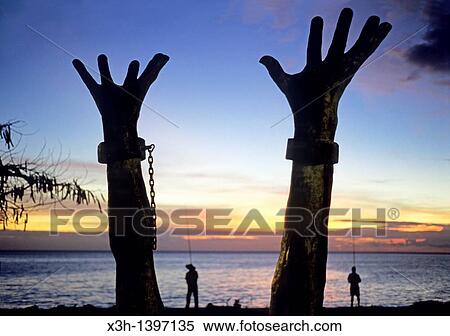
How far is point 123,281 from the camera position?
17.0 ft

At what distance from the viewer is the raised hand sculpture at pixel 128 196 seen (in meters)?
5.12

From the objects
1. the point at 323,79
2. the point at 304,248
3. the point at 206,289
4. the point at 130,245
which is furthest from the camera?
the point at 206,289

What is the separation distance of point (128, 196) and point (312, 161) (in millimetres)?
1504

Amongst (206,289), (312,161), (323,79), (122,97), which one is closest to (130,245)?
(122,97)

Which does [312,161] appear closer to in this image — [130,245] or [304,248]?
[304,248]

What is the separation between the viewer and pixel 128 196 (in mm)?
5152

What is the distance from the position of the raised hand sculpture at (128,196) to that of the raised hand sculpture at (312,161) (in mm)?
1072

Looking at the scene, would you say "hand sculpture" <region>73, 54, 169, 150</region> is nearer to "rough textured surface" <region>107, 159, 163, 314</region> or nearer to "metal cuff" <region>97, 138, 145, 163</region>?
"metal cuff" <region>97, 138, 145, 163</region>

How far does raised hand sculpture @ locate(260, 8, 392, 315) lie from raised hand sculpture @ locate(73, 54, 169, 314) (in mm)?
1072

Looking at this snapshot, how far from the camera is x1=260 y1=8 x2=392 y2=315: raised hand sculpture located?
466cm

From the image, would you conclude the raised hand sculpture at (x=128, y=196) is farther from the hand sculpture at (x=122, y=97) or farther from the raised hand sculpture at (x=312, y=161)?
the raised hand sculpture at (x=312, y=161)
